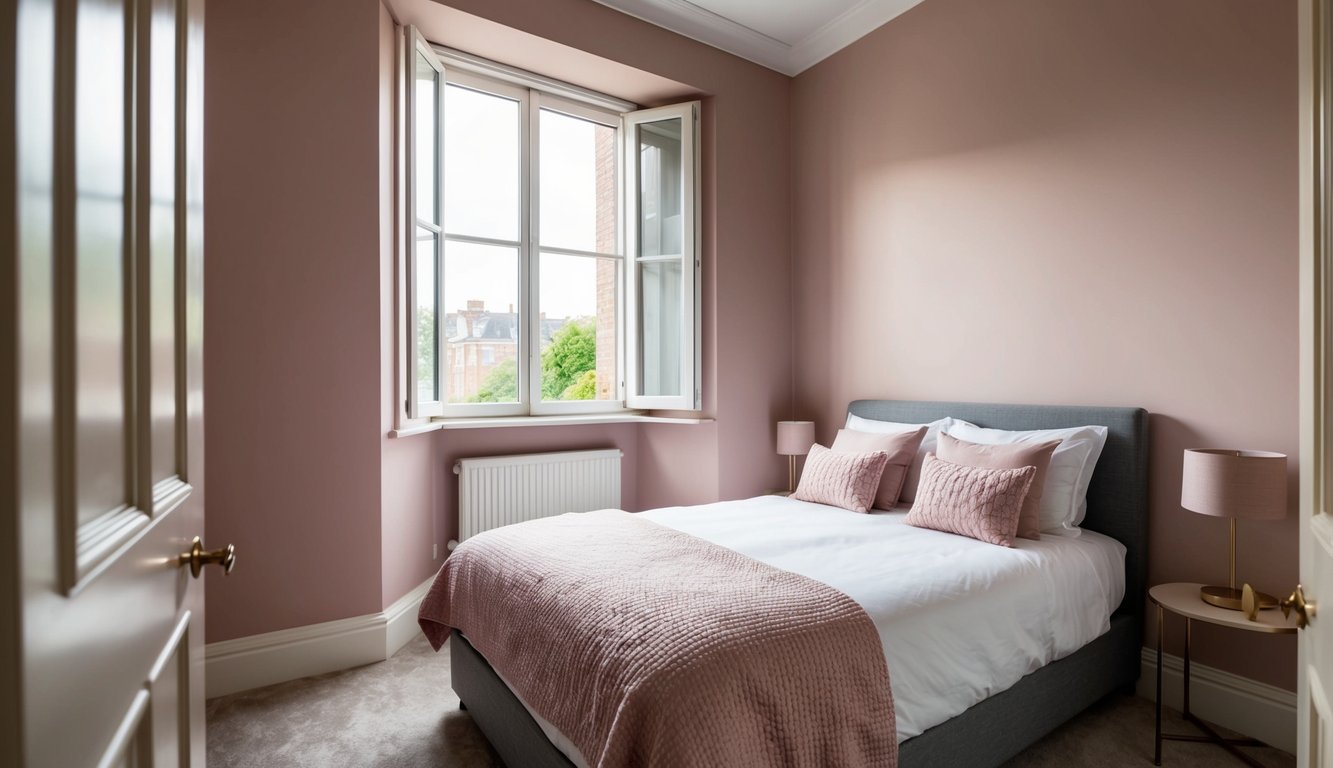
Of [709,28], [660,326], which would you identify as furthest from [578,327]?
[709,28]

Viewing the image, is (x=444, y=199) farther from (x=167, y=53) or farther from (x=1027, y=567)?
(x=1027, y=567)

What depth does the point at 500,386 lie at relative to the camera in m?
3.68

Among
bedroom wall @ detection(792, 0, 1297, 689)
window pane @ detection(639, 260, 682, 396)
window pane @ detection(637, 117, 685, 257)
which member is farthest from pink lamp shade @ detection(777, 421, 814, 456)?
window pane @ detection(637, 117, 685, 257)

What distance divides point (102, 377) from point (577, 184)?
355 cm

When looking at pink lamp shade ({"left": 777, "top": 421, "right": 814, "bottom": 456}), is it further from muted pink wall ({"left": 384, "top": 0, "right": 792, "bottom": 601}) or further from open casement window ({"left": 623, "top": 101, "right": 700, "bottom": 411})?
open casement window ({"left": 623, "top": 101, "right": 700, "bottom": 411})

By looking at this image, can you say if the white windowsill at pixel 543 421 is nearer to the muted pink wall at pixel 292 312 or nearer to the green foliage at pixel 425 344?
the green foliage at pixel 425 344

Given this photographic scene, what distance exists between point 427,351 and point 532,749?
2.05 metres

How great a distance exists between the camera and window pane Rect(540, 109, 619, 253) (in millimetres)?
3834

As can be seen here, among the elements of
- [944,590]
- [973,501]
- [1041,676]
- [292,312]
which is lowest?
[1041,676]

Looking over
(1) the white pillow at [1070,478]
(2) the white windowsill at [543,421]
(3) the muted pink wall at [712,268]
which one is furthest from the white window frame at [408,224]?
(1) the white pillow at [1070,478]

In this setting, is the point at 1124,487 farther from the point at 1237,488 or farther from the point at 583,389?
the point at 583,389

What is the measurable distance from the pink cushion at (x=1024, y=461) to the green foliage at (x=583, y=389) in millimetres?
2131

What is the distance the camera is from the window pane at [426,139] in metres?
3.10

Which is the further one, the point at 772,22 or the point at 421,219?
the point at 772,22
